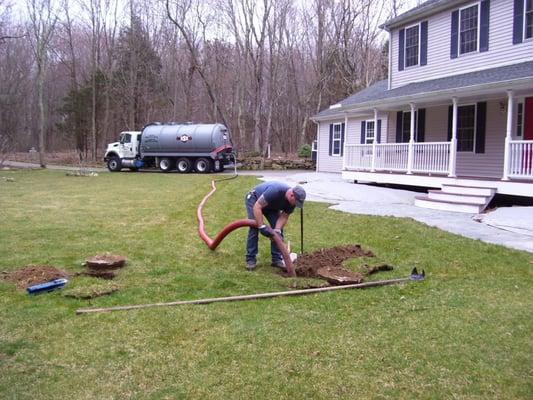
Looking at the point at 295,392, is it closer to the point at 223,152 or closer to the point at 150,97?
the point at 223,152

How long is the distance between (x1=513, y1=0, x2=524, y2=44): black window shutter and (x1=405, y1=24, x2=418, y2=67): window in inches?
157

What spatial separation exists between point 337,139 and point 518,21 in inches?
395

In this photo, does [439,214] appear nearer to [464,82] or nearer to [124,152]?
[464,82]

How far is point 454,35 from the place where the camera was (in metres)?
15.3

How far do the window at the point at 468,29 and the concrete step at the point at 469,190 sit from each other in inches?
203

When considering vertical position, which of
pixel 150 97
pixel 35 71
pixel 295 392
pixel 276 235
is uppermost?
pixel 35 71

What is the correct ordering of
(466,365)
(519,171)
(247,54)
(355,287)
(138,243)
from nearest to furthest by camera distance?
(466,365) → (355,287) → (138,243) → (519,171) → (247,54)

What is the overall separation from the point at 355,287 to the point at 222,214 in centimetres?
563

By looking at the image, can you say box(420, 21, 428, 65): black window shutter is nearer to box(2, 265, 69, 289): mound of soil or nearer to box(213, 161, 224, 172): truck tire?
box(213, 161, 224, 172): truck tire

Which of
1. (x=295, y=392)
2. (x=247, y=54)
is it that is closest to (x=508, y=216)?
(x=295, y=392)

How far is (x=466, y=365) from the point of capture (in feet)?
11.2

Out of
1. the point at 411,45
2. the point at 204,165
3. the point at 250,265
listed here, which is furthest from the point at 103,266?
the point at 204,165

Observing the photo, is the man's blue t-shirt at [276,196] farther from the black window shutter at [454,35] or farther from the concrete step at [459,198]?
the black window shutter at [454,35]

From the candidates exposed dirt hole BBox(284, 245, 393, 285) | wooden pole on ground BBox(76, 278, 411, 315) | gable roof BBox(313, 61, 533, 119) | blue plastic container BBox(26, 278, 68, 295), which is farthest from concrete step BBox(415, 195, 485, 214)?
blue plastic container BBox(26, 278, 68, 295)
